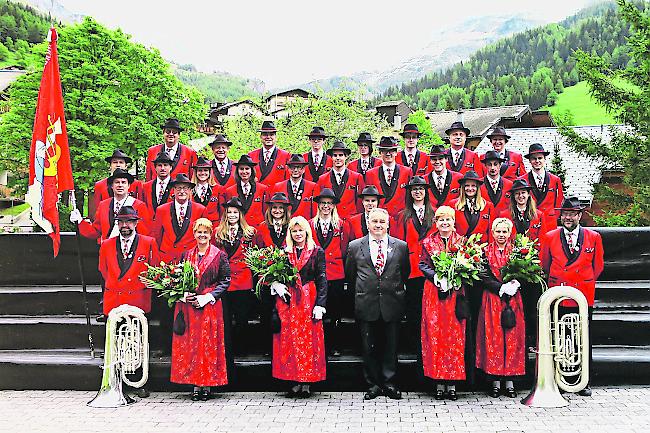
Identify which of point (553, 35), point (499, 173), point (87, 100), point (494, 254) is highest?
point (553, 35)

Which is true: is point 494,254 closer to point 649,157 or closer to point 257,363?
point 257,363

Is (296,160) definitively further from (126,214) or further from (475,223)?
(475,223)

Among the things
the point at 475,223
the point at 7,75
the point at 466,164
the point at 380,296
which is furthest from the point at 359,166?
the point at 7,75

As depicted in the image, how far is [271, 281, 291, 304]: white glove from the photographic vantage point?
7152 millimetres

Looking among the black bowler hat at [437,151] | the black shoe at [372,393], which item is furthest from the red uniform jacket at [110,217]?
the black bowler hat at [437,151]

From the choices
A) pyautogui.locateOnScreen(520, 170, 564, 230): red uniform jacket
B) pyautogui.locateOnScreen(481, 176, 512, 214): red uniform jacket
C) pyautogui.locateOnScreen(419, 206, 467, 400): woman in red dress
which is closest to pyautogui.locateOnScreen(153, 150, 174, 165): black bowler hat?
pyautogui.locateOnScreen(419, 206, 467, 400): woman in red dress

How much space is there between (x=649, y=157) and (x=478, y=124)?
57.4 m

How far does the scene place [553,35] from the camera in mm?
130125

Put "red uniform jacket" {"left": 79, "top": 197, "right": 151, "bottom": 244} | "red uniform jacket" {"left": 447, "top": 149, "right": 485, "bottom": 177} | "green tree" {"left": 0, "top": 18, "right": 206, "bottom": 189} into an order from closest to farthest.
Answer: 1. "red uniform jacket" {"left": 79, "top": 197, "right": 151, "bottom": 244}
2. "red uniform jacket" {"left": 447, "top": 149, "right": 485, "bottom": 177}
3. "green tree" {"left": 0, "top": 18, "right": 206, "bottom": 189}

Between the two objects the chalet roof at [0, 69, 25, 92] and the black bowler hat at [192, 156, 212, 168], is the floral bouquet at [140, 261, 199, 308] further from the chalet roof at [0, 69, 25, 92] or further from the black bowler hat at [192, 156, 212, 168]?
the chalet roof at [0, 69, 25, 92]

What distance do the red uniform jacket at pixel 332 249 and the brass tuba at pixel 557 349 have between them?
2.36m

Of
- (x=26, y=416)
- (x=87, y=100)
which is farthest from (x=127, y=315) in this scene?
(x=87, y=100)

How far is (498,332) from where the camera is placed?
711cm

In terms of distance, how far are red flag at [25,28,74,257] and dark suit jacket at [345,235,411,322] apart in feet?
12.0
